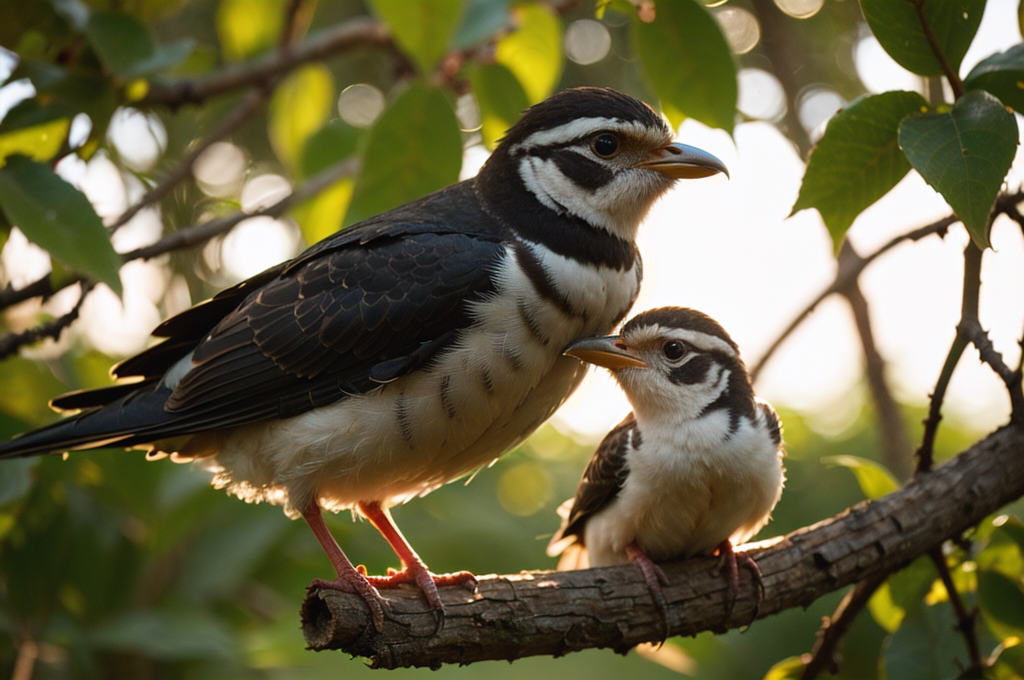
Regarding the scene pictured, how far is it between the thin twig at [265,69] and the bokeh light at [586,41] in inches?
95.1

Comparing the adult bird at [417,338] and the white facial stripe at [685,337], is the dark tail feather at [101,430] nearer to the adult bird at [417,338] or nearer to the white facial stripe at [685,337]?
the adult bird at [417,338]

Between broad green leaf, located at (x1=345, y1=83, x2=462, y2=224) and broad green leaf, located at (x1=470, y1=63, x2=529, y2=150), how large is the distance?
1.11ft

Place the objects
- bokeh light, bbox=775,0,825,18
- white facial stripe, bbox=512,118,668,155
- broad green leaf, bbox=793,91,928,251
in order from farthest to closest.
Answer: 1. bokeh light, bbox=775,0,825,18
2. white facial stripe, bbox=512,118,668,155
3. broad green leaf, bbox=793,91,928,251

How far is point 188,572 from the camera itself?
16.1 feet

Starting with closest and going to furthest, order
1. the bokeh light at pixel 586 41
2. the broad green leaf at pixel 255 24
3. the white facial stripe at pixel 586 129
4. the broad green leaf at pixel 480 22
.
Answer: the white facial stripe at pixel 586 129 → the broad green leaf at pixel 480 22 → the broad green leaf at pixel 255 24 → the bokeh light at pixel 586 41

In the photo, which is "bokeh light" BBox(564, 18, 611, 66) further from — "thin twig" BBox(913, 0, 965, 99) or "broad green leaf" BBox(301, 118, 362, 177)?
"thin twig" BBox(913, 0, 965, 99)

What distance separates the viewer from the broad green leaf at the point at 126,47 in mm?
3549

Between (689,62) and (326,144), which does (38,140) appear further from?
(689,62)

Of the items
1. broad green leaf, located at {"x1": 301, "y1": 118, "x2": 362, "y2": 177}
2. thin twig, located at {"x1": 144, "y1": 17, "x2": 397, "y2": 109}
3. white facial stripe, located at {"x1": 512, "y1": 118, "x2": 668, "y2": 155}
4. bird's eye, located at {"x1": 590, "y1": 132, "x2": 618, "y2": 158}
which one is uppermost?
thin twig, located at {"x1": 144, "y1": 17, "x2": 397, "y2": 109}

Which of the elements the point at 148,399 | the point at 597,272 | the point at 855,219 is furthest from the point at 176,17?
the point at 855,219

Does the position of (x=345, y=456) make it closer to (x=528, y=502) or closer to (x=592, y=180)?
(x=592, y=180)

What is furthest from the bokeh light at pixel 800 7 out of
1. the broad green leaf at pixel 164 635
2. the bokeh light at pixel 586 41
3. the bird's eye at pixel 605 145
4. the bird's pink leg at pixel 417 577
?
the broad green leaf at pixel 164 635

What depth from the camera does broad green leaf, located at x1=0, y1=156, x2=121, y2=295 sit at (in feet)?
9.11

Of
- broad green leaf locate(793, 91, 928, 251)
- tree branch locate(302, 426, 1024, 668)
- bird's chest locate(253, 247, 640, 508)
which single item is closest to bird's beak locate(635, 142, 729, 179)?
bird's chest locate(253, 247, 640, 508)
